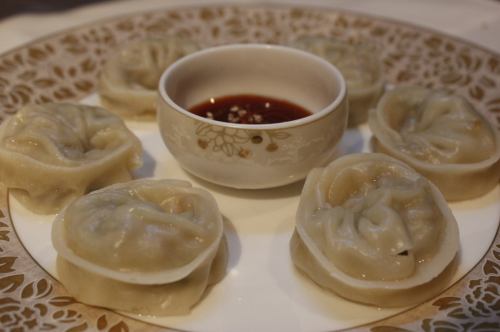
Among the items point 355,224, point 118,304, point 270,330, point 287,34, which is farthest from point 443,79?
point 118,304

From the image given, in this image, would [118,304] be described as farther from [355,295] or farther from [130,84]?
[130,84]

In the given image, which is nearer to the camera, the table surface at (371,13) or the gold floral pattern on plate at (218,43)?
the gold floral pattern on plate at (218,43)

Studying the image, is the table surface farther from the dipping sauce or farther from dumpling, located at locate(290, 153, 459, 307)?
dumpling, located at locate(290, 153, 459, 307)

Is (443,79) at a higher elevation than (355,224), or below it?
below

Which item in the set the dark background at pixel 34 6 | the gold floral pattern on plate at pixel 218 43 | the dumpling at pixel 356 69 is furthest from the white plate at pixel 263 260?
the dark background at pixel 34 6

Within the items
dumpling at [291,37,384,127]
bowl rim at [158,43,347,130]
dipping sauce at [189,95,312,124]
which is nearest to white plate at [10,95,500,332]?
dipping sauce at [189,95,312,124]

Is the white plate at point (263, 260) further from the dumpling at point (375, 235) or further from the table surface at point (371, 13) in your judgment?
the table surface at point (371, 13)

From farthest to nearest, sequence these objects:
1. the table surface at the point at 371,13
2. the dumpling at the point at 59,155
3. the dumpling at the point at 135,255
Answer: the table surface at the point at 371,13 < the dumpling at the point at 59,155 < the dumpling at the point at 135,255
